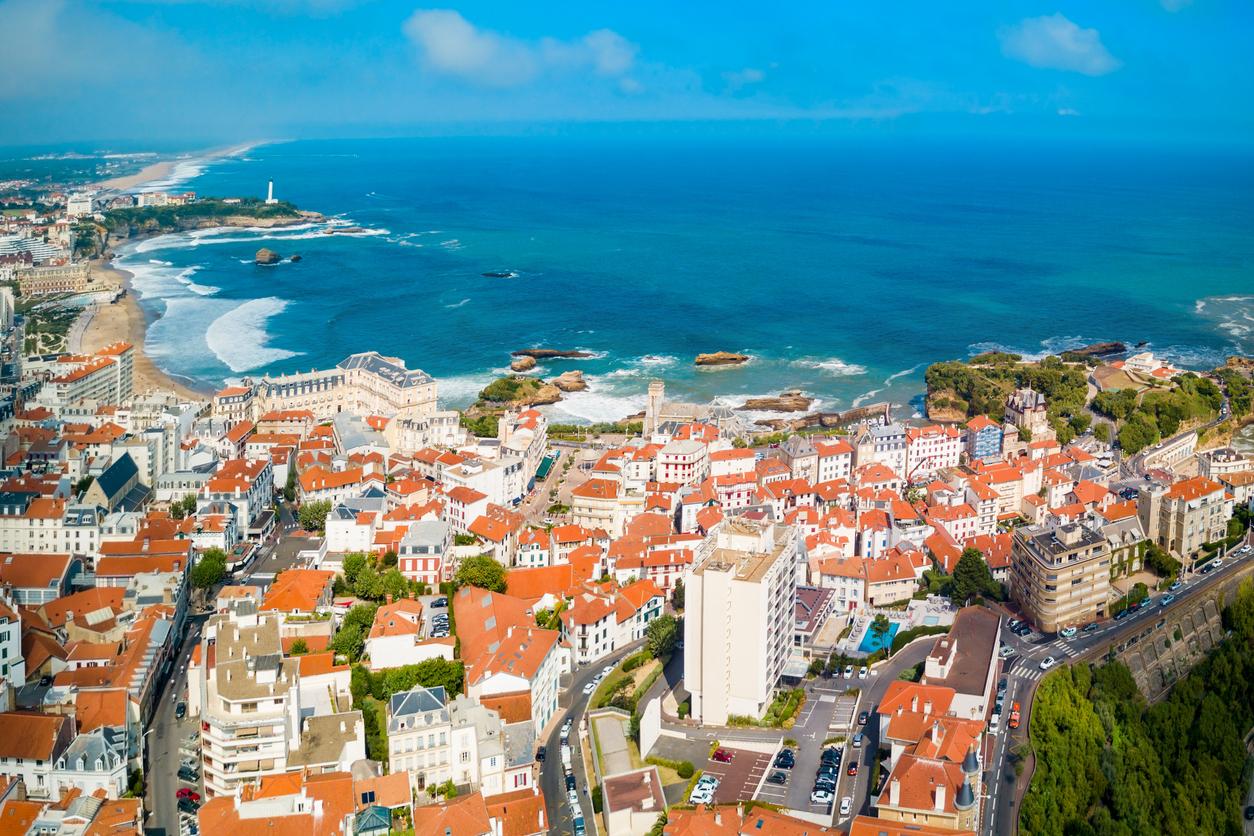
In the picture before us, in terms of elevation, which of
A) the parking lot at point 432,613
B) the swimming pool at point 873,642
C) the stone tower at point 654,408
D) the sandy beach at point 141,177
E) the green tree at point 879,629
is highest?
the sandy beach at point 141,177

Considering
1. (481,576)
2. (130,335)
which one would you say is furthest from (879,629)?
(130,335)

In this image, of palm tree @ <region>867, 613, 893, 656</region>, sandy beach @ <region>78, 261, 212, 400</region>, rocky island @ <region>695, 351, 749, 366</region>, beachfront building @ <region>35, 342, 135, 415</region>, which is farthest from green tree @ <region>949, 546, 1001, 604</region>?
sandy beach @ <region>78, 261, 212, 400</region>

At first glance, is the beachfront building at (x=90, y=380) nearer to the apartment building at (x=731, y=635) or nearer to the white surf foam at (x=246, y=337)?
the white surf foam at (x=246, y=337)

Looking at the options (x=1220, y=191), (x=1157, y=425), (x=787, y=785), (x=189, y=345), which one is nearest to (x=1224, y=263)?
(x=1157, y=425)

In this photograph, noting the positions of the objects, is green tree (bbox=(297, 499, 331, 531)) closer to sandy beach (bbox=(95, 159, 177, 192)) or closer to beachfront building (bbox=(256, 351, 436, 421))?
beachfront building (bbox=(256, 351, 436, 421))

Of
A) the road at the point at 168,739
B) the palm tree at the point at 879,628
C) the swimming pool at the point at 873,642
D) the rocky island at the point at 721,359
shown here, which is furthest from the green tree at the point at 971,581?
the rocky island at the point at 721,359

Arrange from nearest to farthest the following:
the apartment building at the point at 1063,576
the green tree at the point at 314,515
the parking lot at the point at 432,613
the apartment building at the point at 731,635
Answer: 1. the apartment building at the point at 731,635
2. the parking lot at the point at 432,613
3. the apartment building at the point at 1063,576
4. the green tree at the point at 314,515
